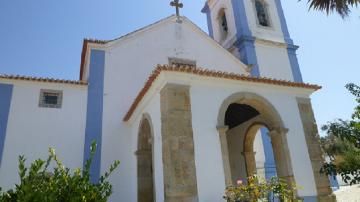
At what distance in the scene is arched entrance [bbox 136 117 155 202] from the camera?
337 inches

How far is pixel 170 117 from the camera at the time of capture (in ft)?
21.1

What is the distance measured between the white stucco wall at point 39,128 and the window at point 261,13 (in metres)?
10.2

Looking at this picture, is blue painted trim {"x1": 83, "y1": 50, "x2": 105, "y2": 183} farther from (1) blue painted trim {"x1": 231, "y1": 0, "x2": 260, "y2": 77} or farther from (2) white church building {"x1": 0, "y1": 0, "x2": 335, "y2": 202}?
(1) blue painted trim {"x1": 231, "y1": 0, "x2": 260, "y2": 77}

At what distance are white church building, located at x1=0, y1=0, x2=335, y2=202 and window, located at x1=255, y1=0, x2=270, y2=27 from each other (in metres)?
1.92

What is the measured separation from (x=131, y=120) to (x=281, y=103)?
4.52 metres

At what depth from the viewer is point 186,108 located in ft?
21.9

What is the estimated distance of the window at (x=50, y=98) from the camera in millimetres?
9398

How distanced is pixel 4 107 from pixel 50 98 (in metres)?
1.29

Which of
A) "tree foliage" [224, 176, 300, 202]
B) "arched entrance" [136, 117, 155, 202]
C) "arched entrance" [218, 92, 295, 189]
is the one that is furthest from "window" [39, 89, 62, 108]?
"tree foliage" [224, 176, 300, 202]

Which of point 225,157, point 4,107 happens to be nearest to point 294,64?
point 225,157

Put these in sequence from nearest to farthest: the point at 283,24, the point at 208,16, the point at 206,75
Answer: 1. the point at 206,75
2. the point at 283,24
3. the point at 208,16

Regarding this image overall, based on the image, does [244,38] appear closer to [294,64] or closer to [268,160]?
[294,64]

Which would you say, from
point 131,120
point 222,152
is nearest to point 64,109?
point 131,120

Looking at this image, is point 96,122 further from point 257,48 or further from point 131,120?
point 257,48
